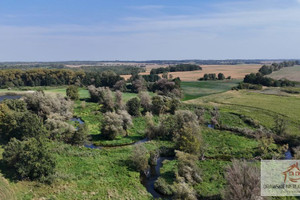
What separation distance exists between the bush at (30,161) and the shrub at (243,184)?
21853 mm

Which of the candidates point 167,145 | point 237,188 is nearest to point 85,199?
point 237,188

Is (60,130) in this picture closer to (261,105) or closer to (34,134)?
(34,134)

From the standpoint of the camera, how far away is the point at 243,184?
20.9 m

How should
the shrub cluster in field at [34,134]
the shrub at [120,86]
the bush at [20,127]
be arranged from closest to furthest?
1. the shrub cluster in field at [34,134]
2. the bush at [20,127]
3. the shrub at [120,86]

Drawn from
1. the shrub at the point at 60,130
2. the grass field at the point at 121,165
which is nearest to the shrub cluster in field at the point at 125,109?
the grass field at the point at 121,165

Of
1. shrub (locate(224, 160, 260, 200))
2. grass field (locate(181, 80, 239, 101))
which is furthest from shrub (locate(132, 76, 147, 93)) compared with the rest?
shrub (locate(224, 160, 260, 200))

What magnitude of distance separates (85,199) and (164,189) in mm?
9489

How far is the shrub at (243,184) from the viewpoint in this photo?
65.9ft

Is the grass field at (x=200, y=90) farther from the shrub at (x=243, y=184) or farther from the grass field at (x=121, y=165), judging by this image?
the shrub at (x=243, y=184)

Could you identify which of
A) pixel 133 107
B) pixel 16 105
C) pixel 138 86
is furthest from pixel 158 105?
pixel 138 86

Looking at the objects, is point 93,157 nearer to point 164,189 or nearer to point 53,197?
point 53,197

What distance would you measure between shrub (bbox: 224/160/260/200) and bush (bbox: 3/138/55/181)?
21853 mm

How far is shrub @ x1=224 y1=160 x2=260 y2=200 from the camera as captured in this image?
2008 cm

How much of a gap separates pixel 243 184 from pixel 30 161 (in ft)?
81.3
